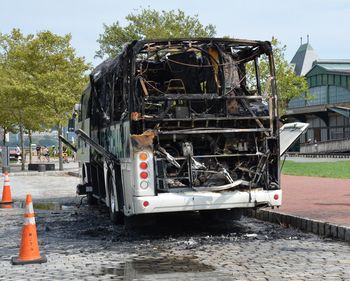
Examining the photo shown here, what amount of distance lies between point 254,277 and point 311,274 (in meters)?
0.67

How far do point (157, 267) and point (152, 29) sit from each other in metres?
41.5

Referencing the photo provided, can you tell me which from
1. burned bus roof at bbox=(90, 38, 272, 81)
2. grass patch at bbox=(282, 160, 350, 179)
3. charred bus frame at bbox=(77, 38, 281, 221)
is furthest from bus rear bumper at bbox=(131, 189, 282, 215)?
grass patch at bbox=(282, 160, 350, 179)

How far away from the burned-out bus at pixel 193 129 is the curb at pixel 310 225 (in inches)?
28.1

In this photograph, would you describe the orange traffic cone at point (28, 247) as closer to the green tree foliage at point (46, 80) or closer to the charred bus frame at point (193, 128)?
the charred bus frame at point (193, 128)

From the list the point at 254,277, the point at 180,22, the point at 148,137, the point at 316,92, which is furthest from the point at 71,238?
the point at 316,92

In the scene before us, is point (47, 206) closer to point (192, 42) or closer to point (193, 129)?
point (193, 129)

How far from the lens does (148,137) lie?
31.8 feet

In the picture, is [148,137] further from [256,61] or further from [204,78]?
[256,61]

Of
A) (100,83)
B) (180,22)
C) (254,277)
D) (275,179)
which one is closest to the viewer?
(254,277)

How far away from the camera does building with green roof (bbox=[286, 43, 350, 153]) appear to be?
192ft

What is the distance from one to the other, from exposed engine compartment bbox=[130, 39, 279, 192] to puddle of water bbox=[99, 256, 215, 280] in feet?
6.33

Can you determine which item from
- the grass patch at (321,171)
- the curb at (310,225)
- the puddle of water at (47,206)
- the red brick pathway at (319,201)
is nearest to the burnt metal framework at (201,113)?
the curb at (310,225)

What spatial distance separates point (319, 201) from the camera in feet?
45.8

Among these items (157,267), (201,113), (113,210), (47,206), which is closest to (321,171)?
(47,206)
